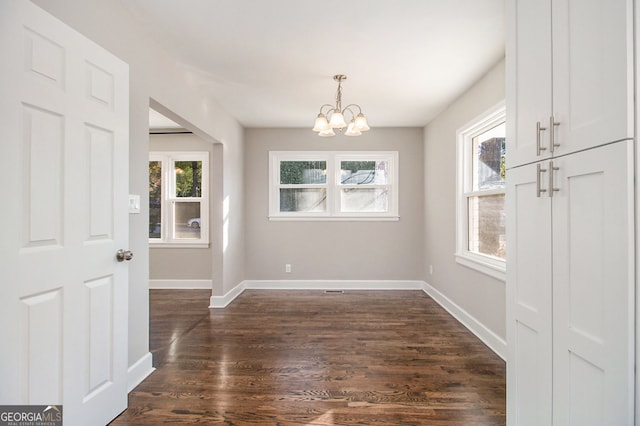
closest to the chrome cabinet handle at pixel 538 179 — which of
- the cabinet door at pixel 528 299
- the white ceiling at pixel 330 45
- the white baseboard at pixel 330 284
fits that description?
the cabinet door at pixel 528 299

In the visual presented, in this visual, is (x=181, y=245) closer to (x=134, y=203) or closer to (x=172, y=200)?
(x=172, y=200)

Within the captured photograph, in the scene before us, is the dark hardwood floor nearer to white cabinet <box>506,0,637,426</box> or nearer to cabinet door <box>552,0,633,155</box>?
white cabinet <box>506,0,637,426</box>

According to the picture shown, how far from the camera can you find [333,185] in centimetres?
491

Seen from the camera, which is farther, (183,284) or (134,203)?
(183,284)

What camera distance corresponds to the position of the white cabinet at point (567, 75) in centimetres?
95

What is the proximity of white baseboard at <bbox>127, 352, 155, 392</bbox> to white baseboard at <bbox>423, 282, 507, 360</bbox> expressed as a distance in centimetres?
276

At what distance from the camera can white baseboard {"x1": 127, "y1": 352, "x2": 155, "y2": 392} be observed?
83.7 inches

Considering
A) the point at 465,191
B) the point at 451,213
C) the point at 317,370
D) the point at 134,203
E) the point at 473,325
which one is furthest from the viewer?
the point at 451,213

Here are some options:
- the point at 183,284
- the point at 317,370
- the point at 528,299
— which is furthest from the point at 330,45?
the point at 183,284

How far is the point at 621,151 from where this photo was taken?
0.95m

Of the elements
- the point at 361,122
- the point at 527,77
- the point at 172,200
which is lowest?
the point at 172,200

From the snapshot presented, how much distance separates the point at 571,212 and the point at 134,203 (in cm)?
241

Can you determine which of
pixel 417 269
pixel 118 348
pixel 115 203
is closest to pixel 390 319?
pixel 417 269

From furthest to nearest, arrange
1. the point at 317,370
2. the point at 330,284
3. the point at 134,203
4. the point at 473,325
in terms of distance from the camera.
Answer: the point at 330,284
the point at 473,325
the point at 317,370
the point at 134,203
